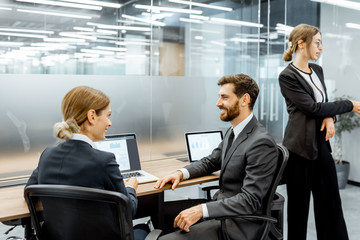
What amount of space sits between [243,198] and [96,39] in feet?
7.62

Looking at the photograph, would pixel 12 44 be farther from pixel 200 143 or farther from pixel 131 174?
pixel 200 143

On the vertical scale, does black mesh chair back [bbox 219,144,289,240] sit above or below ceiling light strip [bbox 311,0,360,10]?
below

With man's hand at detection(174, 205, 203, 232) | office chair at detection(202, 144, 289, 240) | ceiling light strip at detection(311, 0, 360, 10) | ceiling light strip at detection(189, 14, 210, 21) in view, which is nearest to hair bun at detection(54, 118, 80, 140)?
man's hand at detection(174, 205, 203, 232)

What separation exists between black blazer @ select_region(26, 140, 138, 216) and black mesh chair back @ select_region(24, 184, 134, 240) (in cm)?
11

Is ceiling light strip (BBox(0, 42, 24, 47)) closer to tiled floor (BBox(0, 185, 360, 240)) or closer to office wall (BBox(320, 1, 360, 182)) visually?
tiled floor (BBox(0, 185, 360, 240))

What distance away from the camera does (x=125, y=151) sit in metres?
2.64

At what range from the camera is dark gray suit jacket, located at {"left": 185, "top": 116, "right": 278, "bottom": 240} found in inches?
69.0

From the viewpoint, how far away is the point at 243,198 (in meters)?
1.76

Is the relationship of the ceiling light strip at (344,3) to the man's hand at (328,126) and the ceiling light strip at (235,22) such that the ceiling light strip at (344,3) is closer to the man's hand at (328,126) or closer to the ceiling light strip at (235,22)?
the ceiling light strip at (235,22)

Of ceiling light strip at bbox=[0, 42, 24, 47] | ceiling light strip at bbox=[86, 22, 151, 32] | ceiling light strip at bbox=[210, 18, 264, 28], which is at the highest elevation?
ceiling light strip at bbox=[210, 18, 264, 28]

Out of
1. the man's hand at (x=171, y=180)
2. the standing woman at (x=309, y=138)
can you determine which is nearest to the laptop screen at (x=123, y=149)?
the man's hand at (x=171, y=180)

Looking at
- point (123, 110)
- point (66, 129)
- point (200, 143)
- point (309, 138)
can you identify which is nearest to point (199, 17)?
point (123, 110)

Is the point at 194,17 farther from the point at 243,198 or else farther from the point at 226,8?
the point at 243,198

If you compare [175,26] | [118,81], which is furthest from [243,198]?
[175,26]
